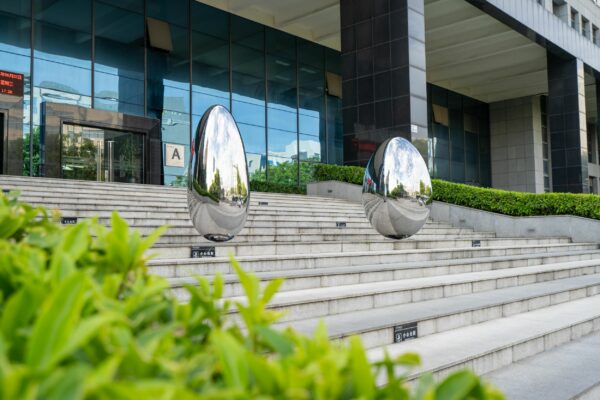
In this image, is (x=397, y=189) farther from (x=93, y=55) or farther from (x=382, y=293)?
(x=93, y=55)

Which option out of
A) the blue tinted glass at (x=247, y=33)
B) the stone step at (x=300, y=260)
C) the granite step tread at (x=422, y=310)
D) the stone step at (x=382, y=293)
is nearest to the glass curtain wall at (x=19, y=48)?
the blue tinted glass at (x=247, y=33)

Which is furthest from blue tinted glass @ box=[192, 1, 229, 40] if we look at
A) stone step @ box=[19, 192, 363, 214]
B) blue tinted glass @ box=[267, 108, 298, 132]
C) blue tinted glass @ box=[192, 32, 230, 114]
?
stone step @ box=[19, 192, 363, 214]

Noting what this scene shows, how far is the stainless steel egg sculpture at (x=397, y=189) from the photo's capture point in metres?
7.04

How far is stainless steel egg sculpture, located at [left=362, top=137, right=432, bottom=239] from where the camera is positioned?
23.1 feet

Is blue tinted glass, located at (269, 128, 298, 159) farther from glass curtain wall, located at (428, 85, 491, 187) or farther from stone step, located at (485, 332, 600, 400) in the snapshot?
stone step, located at (485, 332, 600, 400)

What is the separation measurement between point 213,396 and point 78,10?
20027 mm

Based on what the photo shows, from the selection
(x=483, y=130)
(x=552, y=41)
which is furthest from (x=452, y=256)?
(x=483, y=130)

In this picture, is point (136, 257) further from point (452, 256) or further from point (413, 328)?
point (452, 256)

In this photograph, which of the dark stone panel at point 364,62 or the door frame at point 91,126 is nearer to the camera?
the door frame at point 91,126

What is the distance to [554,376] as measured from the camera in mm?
3896

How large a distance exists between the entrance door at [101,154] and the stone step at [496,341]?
15.3m

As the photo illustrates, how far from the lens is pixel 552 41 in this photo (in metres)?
24.0

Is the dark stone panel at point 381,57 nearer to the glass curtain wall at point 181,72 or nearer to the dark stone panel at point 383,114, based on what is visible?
the dark stone panel at point 383,114

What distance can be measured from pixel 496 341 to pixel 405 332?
2.47 ft
